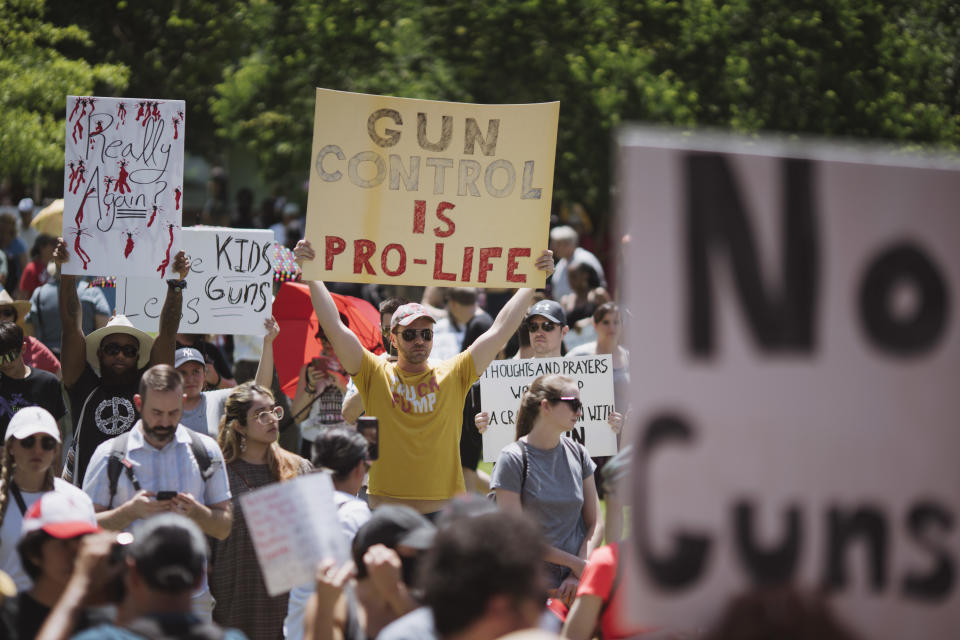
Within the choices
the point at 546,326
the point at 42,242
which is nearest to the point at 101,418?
the point at 546,326

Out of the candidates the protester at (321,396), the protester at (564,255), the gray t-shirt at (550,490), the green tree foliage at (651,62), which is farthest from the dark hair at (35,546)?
the green tree foliage at (651,62)

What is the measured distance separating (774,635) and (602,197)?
1727 cm

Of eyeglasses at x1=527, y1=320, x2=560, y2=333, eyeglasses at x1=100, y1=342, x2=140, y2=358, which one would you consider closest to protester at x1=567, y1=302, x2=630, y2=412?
eyeglasses at x1=527, y1=320, x2=560, y2=333

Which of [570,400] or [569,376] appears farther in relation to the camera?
[569,376]

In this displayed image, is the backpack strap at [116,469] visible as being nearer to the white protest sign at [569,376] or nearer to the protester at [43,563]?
the protester at [43,563]

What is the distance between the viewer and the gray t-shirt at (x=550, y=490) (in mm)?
6238

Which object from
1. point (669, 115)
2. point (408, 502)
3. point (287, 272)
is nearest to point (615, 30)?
point (669, 115)

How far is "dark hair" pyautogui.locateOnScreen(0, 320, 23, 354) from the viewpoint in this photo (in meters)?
6.98

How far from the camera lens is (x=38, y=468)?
211 inches

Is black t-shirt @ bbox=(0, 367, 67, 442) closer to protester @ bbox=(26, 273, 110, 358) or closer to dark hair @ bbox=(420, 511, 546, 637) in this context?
protester @ bbox=(26, 273, 110, 358)

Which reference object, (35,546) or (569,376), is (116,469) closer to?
(35,546)

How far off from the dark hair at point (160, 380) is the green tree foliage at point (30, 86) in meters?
7.90

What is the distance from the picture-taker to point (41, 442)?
536 centimetres

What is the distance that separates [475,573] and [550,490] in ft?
9.78
